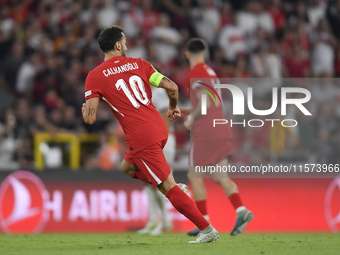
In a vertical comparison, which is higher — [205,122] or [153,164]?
[205,122]

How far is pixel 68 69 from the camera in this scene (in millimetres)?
11555

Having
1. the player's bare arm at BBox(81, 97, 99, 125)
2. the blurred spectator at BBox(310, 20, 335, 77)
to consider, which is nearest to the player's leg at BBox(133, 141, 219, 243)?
the player's bare arm at BBox(81, 97, 99, 125)

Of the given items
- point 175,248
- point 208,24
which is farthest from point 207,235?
point 208,24

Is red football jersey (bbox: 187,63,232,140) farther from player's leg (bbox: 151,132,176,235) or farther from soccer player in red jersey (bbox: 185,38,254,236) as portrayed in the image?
player's leg (bbox: 151,132,176,235)

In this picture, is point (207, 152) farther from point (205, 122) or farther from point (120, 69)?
point (120, 69)

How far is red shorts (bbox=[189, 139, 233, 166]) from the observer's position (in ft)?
22.7

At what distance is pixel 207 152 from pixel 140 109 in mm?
1807

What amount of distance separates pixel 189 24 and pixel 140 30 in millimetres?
1397

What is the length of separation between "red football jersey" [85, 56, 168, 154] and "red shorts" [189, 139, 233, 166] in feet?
5.10

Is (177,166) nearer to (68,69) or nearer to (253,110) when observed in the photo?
(253,110)

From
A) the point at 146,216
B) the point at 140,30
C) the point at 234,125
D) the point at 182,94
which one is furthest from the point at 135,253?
the point at 140,30

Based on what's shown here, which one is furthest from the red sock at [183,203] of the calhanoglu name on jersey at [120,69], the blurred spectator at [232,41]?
the blurred spectator at [232,41]

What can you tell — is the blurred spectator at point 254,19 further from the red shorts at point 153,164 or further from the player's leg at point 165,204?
the red shorts at point 153,164

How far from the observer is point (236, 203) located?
6.82m
